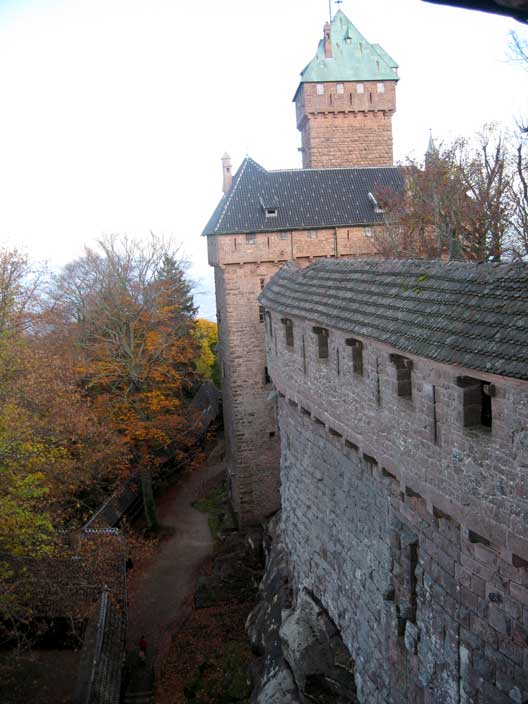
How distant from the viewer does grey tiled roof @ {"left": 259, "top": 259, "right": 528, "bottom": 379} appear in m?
5.69

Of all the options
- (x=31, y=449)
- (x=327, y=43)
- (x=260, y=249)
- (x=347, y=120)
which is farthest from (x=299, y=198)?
(x=31, y=449)

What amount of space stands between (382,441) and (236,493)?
16.3 meters

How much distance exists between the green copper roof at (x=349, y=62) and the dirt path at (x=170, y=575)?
18.4 meters

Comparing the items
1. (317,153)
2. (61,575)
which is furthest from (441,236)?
(61,575)

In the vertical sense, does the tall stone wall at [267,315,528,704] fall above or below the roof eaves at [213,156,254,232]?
below

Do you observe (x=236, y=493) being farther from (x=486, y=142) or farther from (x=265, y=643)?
(x=486, y=142)

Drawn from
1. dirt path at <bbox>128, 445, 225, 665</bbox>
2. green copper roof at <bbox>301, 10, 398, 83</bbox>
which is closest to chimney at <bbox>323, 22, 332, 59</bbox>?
green copper roof at <bbox>301, 10, 398, 83</bbox>

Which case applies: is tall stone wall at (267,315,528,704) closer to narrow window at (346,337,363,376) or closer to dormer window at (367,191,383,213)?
narrow window at (346,337,363,376)

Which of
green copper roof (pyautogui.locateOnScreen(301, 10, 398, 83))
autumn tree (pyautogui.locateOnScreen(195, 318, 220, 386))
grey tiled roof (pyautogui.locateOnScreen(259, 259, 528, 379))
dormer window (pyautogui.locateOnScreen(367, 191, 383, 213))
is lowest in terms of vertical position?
autumn tree (pyautogui.locateOnScreen(195, 318, 220, 386))

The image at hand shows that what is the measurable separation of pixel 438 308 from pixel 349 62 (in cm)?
2553

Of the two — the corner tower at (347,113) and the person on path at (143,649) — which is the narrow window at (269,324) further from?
the corner tower at (347,113)

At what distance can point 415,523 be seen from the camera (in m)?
7.63

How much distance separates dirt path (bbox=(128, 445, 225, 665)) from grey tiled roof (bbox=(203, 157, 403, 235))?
34.7 ft

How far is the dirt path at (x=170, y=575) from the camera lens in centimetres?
1783
